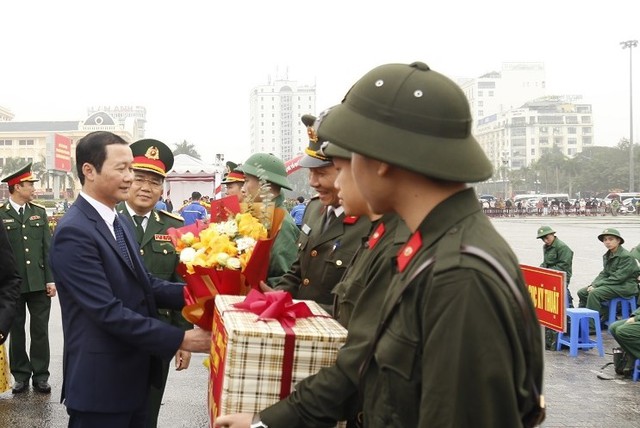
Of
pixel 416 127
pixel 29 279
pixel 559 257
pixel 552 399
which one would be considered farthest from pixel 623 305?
pixel 416 127

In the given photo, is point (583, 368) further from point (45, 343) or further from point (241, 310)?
point (241, 310)

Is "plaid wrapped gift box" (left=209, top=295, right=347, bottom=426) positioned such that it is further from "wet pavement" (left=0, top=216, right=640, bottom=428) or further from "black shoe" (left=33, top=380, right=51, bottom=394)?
"black shoe" (left=33, top=380, right=51, bottom=394)

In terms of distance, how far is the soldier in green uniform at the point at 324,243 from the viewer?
319 cm

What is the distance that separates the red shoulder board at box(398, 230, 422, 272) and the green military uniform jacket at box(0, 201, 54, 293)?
5451 mm

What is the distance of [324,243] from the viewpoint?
3.29 meters

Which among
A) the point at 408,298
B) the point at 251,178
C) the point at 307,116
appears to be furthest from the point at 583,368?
the point at 408,298

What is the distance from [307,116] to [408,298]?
2274mm

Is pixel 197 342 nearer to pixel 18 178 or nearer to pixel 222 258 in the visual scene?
pixel 222 258

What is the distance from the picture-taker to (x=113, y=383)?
9.08ft

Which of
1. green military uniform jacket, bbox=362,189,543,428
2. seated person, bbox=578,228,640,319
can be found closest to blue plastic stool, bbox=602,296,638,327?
seated person, bbox=578,228,640,319

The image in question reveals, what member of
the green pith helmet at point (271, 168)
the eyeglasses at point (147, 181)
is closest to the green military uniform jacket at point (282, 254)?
the green pith helmet at point (271, 168)

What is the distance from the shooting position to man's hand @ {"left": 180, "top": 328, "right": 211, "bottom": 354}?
9.08ft

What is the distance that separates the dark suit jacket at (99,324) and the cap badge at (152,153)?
147cm

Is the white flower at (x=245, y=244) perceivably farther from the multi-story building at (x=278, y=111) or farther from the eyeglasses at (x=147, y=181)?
the multi-story building at (x=278, y=111)
